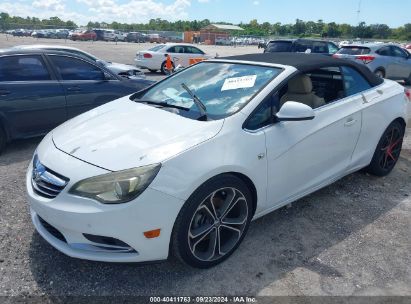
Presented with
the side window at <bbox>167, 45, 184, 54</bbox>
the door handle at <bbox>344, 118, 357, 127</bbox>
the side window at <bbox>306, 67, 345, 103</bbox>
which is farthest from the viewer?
the side window at <bbox>167, 45, 184, 54</bbox>

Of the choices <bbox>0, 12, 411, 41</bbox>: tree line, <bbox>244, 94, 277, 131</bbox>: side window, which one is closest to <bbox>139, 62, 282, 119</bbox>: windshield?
<bbox>244, 94, 277, 131</bbox>: side window

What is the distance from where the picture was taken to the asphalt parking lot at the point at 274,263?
8.71ft

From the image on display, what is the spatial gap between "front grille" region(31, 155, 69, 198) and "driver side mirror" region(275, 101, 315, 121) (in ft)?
5.55

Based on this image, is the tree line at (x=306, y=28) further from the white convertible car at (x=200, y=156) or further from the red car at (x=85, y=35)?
the white convertible car at (x=200, y=156)

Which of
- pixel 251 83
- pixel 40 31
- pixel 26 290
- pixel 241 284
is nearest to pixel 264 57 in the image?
pixel 251 83

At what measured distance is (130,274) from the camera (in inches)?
110

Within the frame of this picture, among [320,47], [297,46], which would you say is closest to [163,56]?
[297,46]

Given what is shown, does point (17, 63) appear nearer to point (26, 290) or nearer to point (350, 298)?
point (26, 290)

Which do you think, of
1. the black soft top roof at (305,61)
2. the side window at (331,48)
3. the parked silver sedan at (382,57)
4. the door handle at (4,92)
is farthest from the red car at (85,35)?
the black soft top roof at (305,61)

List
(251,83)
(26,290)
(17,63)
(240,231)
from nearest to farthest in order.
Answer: (26,290) → (240,231) → (251,83) → (17,63)

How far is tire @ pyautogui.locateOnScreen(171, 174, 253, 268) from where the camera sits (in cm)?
257

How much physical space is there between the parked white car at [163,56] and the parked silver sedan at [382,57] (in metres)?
6.21

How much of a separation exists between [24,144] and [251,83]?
13.4ft

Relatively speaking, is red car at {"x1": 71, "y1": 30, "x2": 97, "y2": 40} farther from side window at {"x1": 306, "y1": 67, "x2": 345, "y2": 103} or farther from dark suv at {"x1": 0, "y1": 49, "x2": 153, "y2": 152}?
side window at {"x1": 306, "y1": 67, "x2": 345, "y2": 103}
